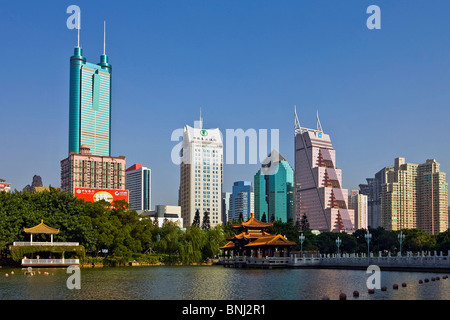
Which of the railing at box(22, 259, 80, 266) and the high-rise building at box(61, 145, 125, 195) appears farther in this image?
the high-rise building at box(61, 145, 125, 195)

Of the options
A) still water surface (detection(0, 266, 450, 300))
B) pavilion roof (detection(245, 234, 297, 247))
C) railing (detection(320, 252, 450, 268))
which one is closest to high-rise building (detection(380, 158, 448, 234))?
pavilion roof (detection(245, 234, 297, 247))

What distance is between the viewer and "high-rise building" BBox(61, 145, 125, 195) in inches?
6914

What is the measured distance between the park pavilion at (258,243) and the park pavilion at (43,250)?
2223 cm

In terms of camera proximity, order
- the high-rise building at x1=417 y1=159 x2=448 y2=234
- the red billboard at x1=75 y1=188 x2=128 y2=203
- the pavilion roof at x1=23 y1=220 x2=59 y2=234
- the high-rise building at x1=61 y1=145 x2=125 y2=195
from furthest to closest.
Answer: the high-rise building at x1=417 y1=159 x2=448 y2=234 < the high-rise building at x1=61 y1=145 x2=125 y2=195 < the red billboard at x1=75 y1=188 x2=128 y2=203 < the pavilion roof at x1=23 y1=220 x2=59 y2=234

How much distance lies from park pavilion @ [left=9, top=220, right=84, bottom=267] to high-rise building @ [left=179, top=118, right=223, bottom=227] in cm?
10421

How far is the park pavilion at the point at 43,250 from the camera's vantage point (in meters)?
58.8

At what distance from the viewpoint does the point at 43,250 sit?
60.0m

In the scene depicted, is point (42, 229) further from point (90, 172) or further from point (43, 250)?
point (90, 172)

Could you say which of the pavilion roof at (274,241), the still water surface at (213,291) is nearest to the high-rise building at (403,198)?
the pavilion roof at (274,241)

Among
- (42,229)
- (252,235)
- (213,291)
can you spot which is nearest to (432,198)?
(252,235)

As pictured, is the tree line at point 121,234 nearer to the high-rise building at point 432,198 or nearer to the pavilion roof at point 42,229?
the pavilion roof at point 42,229

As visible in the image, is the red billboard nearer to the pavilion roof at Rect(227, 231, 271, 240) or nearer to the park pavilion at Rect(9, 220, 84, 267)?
the pavilion roof at Rect(227, 231, 271, 240)
